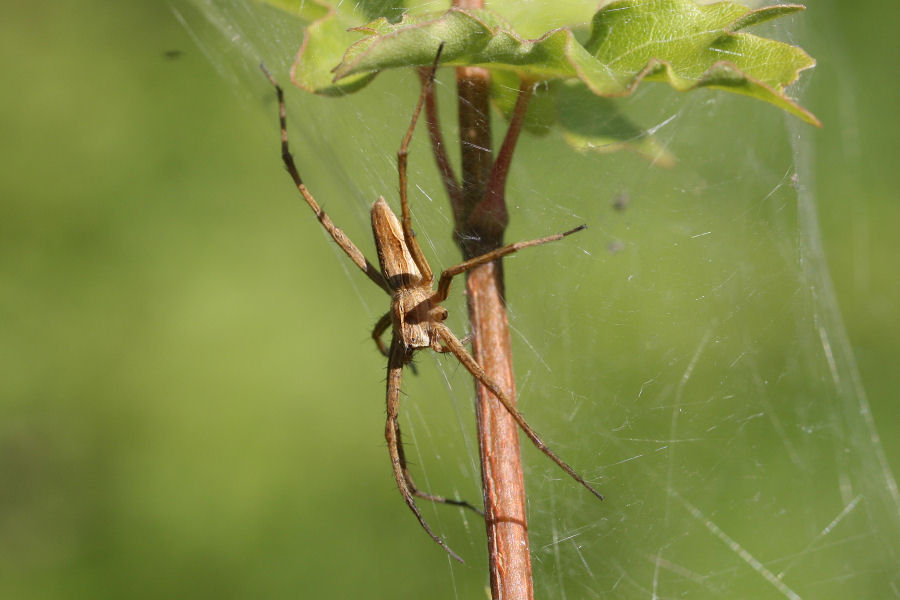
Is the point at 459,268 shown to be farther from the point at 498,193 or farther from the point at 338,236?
the point at 338,236

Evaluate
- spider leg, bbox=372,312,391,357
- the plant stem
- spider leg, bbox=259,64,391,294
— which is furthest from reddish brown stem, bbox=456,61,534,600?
spider leg, bbox=372,312,391,357

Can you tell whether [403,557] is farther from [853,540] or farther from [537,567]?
[853,540]

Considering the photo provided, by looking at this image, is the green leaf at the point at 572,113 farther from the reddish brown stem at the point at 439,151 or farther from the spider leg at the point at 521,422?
the spider leg at the point at 521,422

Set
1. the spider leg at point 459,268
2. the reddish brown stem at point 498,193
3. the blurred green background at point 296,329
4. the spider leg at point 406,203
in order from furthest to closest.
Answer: the blurred green background at point 296,329, the spider leg at point 406,203, the spider leg at point 459,268, the reddish brown stem at point 498,193

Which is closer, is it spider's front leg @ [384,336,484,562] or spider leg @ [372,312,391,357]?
spider's front leg @ [384,336,484,562]

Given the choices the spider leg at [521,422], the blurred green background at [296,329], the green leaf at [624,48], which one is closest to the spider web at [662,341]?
the blurred green background at [296,329]

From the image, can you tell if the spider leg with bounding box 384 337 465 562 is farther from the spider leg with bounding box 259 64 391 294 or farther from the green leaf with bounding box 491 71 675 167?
the green leaf with bounding box 491 71 675 167
